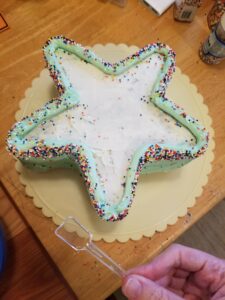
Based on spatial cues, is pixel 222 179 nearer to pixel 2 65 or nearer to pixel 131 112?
pixel 131 112

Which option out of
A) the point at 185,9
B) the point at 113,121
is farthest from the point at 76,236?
the point at 185,9

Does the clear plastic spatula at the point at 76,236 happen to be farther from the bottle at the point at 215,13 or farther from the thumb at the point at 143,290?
the bottle at the point at 215,13

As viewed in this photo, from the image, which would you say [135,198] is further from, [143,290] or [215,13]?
[215,13]

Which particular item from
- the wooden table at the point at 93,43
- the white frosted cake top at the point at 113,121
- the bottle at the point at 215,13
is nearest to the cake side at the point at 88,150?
the white frosted cake top at the point at 113,121

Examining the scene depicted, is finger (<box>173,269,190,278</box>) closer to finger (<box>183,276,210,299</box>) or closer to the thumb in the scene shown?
finger (<box>183,276,210,299</box>)

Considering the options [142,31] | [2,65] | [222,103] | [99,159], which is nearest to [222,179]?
[222,103]
